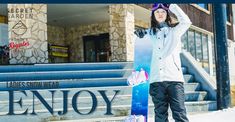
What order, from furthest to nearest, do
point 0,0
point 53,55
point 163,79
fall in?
point 53,55 < point 0,0 < point 163,79

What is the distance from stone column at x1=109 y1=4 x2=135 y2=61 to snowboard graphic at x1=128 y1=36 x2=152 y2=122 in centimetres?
760

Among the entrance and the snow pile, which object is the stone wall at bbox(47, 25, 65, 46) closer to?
the entrance

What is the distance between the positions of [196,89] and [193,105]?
→ 0.87 m

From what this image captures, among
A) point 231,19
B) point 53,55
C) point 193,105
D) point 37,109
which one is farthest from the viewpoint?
point 231,19

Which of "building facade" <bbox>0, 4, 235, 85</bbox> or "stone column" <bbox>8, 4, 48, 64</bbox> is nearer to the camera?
"stone column" <bbox>8, 4, 48, 64</bbox>

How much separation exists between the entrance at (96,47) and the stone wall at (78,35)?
16cm

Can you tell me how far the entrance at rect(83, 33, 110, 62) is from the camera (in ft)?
48.3

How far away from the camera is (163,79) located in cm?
376

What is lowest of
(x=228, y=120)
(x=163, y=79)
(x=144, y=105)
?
(x=228, y=120)

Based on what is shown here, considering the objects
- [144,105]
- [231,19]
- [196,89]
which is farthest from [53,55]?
[231,19]

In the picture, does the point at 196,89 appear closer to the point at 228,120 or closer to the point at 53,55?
the point at 228,120

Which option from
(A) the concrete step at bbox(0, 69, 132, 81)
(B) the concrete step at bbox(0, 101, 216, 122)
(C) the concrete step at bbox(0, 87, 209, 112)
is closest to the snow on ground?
(B) the concrete step at bbox(0, 101, 216, 122)

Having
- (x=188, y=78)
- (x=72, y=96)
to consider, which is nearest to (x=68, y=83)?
(x=72, y=96)

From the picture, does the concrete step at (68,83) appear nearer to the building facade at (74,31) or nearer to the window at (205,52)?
the building facade at (74,31)
